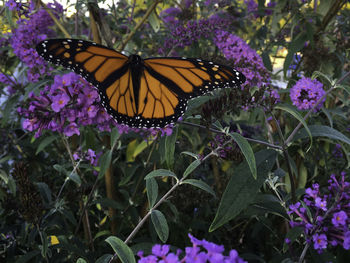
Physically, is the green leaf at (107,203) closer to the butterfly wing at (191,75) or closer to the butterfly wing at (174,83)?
the butterfly wing at (174,83)

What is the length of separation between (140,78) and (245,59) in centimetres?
73

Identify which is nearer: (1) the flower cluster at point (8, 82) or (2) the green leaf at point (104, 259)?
(2) the green leaf at point (104, 259)

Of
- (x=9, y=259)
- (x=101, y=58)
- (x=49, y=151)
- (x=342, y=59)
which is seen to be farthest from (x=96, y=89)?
(x=342, y=59)

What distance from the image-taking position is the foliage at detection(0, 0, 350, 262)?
1249mm

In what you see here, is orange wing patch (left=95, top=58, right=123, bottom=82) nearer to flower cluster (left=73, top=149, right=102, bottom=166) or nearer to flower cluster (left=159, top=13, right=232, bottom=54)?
flower cluster (left=73, top=149, right=102, bottom=166)

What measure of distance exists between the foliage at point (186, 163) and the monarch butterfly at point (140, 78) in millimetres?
66

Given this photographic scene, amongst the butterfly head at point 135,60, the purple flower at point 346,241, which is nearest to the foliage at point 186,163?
the purple flower at point 346,241

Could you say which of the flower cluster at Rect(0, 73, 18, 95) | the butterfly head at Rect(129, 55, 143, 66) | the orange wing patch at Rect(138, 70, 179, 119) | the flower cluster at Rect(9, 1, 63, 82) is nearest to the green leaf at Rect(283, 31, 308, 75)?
the orange wing patch at Rect(138, 70, 179, 119)

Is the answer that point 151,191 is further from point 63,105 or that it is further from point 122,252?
point 63,105

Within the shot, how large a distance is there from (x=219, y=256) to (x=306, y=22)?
84.5 inches

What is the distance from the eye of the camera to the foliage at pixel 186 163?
1249 millimetres

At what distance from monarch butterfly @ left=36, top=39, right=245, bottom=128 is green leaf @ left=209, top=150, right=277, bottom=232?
1.26 ft

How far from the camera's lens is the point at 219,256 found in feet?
2.02

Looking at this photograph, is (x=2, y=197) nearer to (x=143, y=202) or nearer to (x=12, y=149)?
(x=12, y=149)
